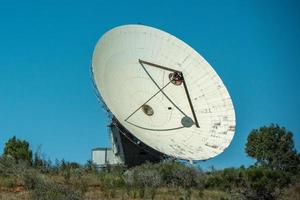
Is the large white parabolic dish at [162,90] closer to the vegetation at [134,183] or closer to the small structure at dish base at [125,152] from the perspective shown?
the vegetation at [134,183]

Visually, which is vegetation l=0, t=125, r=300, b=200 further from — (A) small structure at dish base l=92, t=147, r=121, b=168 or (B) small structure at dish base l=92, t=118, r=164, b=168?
(A) small structure at dish base l=92, t=147, r=121, b=168

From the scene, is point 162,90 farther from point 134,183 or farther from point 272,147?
point 272,147

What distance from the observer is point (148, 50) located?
46.0 metres

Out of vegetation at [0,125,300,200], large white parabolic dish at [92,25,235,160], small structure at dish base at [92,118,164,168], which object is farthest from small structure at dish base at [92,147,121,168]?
vegetation at [0,125,300,200]

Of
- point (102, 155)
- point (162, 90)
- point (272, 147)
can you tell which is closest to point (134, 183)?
point (162, 90)

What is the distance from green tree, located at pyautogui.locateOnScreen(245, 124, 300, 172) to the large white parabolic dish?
143 feet

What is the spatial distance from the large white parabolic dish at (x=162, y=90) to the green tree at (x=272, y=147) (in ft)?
143

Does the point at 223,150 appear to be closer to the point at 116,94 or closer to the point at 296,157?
the point at 116,94

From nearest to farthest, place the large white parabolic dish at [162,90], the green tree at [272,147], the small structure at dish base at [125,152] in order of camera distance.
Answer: the large white parabolic dish at [162,90], the small structure at dish base at [125,152], the green tree at [272,147]

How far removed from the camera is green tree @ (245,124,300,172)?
285 ft

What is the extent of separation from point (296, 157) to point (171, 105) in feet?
155

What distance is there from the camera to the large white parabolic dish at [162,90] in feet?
139

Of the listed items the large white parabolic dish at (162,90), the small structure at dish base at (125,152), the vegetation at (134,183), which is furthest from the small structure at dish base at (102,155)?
the vegetation at (134,183)

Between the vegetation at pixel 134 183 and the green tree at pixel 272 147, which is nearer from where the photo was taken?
the vegetation at pixel 134 183
